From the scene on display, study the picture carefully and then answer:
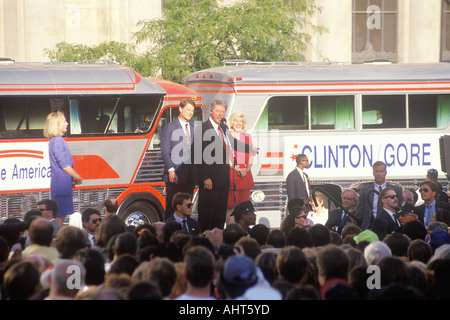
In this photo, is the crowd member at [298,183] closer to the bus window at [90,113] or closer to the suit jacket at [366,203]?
the suit jacket at [366,203]

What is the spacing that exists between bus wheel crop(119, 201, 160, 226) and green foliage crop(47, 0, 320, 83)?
20.5 feet

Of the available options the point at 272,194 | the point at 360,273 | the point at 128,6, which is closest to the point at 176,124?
the point at 272,194

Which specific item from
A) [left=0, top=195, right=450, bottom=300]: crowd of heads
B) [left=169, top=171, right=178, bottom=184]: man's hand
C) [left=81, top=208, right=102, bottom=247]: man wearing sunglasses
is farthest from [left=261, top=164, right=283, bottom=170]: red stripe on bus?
[left=0, top=195, right=450, bottom=300]: crowd of heads

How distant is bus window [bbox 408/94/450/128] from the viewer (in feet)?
48.0

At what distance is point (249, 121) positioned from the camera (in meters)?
13.9

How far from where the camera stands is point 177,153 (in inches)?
497

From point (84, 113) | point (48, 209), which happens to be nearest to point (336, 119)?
point (84, 113)

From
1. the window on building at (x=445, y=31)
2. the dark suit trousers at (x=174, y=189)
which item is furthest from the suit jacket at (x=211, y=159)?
the window on building at (x=445, y=31)

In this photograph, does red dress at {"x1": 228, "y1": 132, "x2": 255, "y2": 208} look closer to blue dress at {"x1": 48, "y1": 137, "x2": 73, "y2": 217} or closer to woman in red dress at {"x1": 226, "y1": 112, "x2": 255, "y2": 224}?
woman in red dress at {"x1": 226, "y1": 112, "x2": 255, "y2": 224}

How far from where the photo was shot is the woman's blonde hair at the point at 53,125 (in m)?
12.4
